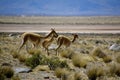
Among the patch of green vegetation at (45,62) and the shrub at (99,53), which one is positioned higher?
the patch of green vegetation at (45,62)

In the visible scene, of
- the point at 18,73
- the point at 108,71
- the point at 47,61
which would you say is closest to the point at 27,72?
the point at 18,73

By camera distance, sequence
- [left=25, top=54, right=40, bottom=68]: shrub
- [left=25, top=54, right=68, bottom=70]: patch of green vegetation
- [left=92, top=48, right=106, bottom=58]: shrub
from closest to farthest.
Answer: [left=25, top=54, right=68, bottom=70]: patch of green vegetation, [left=25, top=54, right=40, bottom=68]: shrub, [left=92, top=48, right=106, bottom=58]: shrub

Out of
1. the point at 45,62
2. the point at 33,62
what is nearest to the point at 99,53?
the point at 45,62

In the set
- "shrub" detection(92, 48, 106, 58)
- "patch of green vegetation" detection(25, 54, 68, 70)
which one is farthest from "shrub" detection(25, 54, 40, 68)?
"shrub" detection(92, 48, 106, 58)

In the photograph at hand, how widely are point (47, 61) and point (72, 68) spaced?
1.17 meters

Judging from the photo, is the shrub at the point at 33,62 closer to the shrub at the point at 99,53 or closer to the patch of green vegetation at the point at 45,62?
the patch of green vegetation at the point at 45,62

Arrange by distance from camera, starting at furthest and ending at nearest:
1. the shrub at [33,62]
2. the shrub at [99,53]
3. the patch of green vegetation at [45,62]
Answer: the shrub at [99,53]
the shrub at [33,62]
the patch of green vegetation at [45,62]

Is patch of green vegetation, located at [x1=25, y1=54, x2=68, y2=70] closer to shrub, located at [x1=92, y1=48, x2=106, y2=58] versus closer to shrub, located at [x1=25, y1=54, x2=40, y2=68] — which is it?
shrub, located at [x1=25, y1=54, x2=40, y2=68]

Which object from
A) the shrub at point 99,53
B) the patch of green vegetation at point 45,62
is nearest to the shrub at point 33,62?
the patch of green vegetation at point 45,62

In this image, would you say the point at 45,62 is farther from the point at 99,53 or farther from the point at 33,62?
the point at 99,53

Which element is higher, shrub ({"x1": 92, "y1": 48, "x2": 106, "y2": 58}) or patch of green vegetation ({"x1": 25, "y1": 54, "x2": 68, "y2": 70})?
patch of green vegetation ({"x1": 25, "y1": 54, "x2": 68, "y2": 70})

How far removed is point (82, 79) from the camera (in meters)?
11.2

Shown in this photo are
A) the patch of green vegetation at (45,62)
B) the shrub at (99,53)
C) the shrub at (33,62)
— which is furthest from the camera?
the shrub at (99,53)

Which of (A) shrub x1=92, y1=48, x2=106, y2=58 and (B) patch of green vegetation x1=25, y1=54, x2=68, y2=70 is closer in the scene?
(B) patch of green vegetation x1=25, y1=54, x2=68, y2=70
